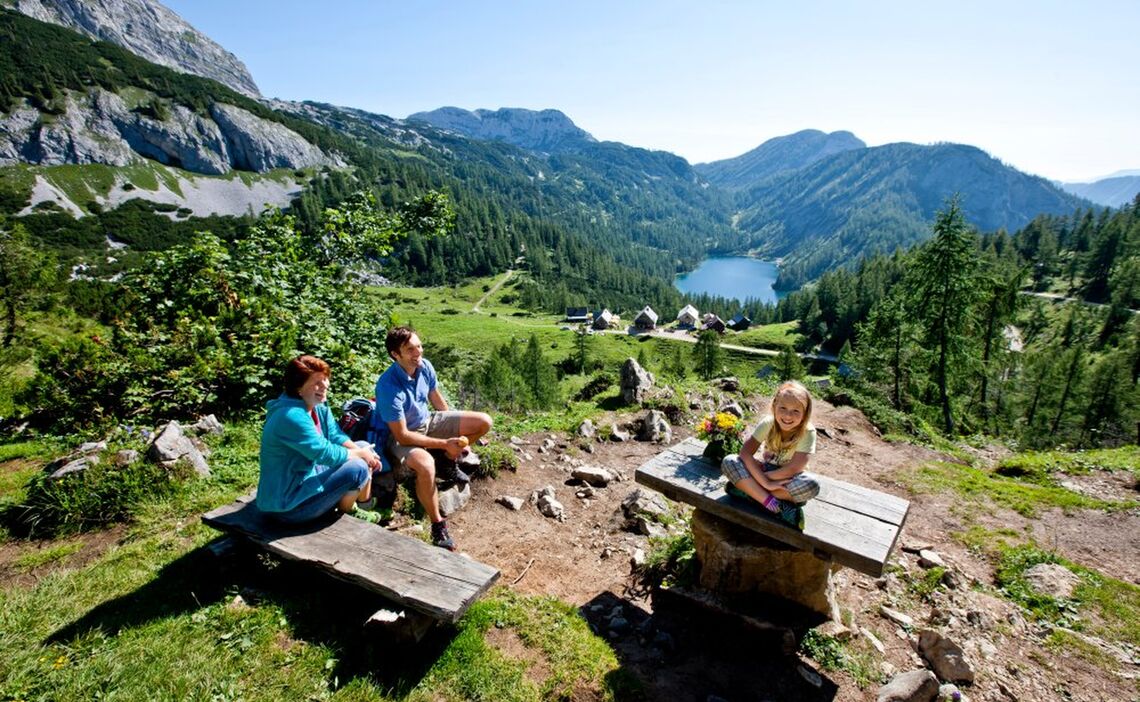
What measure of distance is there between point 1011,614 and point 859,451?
8.45 m

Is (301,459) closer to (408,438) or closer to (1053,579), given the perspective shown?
(408,438)

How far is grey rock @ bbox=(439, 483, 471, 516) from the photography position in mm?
7434

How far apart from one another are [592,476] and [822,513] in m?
4.67

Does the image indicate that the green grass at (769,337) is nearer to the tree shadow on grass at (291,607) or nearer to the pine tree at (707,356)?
the pine tree at (707,356)

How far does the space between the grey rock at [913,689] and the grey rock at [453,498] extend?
5.82 meters

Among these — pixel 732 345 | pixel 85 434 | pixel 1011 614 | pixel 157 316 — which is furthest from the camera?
pixel 732 345

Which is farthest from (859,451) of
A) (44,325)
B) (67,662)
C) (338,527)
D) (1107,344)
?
(1107,344)

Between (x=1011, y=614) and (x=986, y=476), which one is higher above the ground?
A: (x=1011, y=614)

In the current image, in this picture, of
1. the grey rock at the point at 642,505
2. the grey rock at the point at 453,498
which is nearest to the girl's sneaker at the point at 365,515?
the grey rock at the point at 453,498

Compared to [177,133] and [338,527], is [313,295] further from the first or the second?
[177,133]

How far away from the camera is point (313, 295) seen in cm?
1039

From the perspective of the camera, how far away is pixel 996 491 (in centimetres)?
1120

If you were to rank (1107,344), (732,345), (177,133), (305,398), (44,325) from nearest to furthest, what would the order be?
(305,398), (44,325), (1107,344), (732,345), (177,133)

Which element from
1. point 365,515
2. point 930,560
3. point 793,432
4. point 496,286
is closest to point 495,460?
point 365,515
